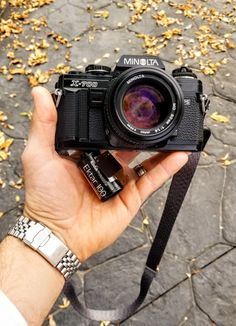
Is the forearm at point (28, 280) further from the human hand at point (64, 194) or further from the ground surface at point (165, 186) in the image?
the ground surface at point (165, 186)

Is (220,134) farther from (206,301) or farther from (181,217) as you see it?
(206,301)

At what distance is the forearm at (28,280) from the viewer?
1.56m

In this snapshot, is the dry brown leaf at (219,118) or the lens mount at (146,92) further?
the dry brown leaf at (219,118)

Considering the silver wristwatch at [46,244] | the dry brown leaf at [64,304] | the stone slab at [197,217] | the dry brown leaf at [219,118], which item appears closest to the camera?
the silver wristwatch at [46,244]

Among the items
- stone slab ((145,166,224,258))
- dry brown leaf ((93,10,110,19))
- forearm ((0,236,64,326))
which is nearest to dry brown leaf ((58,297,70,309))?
stone slab ((145,166,224,258))

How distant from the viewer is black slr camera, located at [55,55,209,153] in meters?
1.52

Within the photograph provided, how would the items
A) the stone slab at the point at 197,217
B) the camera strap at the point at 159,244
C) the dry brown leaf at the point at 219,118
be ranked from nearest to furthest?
the camera strap at the point at 159,244 → the stone slab at the point at 197,217 → the dry brown leaf at the point at 219,118

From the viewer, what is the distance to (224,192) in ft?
9.19

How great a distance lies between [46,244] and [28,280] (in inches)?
5.6

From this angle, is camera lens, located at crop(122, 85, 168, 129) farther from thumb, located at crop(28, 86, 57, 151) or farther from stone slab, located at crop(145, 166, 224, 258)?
stone slab, located at crop(145, 166, 224, 258)

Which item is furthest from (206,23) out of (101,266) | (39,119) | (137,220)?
(39,119)

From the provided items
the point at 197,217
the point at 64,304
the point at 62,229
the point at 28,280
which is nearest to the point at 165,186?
the point at 197,217

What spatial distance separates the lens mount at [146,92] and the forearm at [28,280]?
567 millimetres

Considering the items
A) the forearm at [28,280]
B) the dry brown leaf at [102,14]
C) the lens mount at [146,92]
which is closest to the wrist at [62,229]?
the forearm at [28,280]
